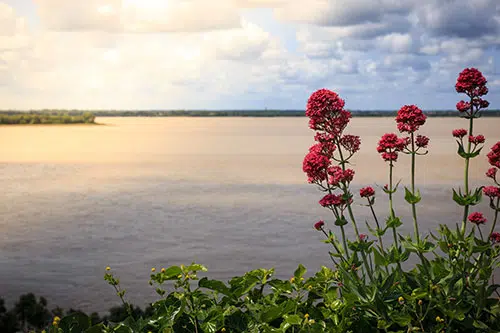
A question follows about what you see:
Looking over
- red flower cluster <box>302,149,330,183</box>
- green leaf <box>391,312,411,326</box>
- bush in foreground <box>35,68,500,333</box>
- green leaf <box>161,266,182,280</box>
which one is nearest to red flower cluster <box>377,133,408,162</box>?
bush in foreground <box>35,68,500,333</box>

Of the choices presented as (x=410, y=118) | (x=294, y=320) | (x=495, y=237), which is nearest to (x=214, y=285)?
(x=294, y=320)

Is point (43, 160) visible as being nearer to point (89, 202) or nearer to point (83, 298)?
point (89, 202)

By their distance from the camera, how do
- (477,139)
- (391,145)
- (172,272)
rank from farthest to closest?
(477,139) → (391,145) → (172,272)

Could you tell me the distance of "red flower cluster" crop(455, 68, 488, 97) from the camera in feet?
10.3

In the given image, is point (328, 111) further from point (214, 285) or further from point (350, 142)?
point (214, 285)

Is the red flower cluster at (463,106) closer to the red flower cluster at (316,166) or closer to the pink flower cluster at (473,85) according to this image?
the pink flower cluster at (473,85)

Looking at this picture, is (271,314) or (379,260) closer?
(271,314)

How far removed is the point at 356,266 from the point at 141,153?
20.5 metres

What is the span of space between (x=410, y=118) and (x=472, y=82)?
0.44 m

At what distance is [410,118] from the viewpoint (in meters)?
3.05

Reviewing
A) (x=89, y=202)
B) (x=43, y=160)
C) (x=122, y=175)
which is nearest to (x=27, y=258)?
(x=89, y=202)

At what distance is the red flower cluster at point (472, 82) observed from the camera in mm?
3148

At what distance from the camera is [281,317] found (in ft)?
8.96

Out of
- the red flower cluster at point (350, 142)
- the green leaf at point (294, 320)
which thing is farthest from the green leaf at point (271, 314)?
the red flower cluster at point (350, 142)
